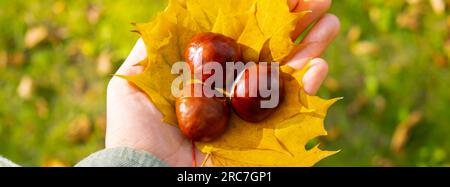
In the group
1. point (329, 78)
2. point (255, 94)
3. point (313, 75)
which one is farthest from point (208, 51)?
point (329, 78)

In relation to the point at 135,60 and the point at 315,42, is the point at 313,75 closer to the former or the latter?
the point at 315,42

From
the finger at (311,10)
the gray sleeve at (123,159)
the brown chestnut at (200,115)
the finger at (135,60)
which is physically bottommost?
the gray sleeve at (123,159)

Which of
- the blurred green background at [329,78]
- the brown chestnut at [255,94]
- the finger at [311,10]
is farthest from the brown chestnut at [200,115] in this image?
the blurred green background at [329,78]

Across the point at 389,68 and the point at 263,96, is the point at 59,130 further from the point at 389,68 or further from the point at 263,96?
the point at 389,68

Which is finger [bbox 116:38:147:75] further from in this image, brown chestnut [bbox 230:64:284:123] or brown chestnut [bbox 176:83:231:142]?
brown chestnut [bbox 230:64:284:123]

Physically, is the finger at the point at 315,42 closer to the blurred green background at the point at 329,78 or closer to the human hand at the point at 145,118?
the human hand at the point at 145,118

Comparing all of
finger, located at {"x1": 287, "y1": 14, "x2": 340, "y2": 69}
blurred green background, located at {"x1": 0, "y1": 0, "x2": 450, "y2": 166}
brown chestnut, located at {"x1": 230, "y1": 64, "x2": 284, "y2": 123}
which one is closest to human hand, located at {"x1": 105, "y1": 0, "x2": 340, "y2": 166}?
finger, located at {"x1": 287, "y1": 14, "x2": 340, "y2": 69}
